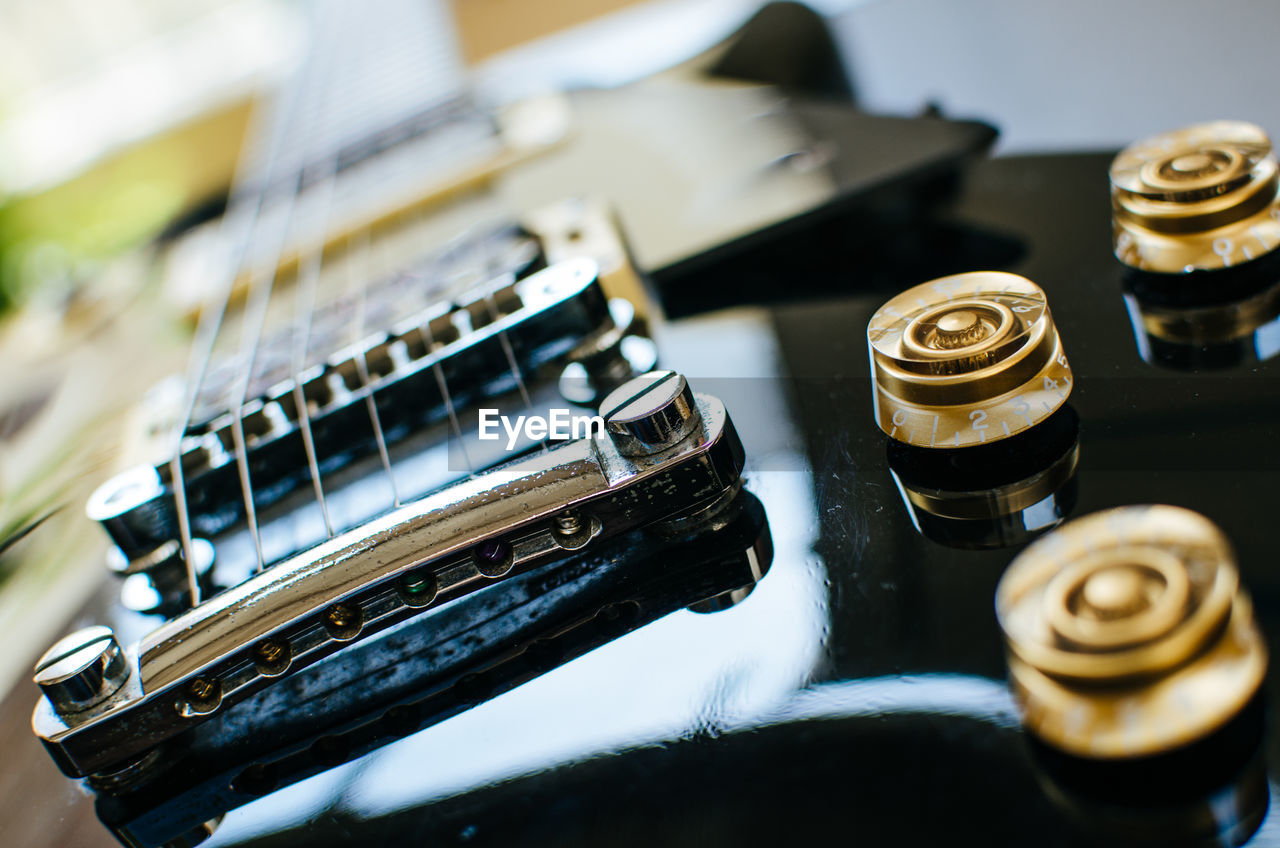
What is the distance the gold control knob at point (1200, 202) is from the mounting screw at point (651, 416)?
30 cm

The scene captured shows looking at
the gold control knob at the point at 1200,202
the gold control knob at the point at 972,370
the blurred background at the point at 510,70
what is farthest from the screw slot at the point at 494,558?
the blurred background at the point at 510,70

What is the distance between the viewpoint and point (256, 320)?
3.53ft

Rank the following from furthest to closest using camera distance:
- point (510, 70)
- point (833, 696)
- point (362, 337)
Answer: point (510, 70)
point (362, 337)
point (833, 696)

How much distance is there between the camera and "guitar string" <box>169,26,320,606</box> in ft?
2.37

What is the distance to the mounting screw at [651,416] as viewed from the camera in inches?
20.5

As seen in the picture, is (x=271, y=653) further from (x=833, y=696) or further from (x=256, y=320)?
(x=256, y=320)

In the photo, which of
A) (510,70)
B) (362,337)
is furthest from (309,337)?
(510,70)

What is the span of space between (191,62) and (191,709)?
311cm

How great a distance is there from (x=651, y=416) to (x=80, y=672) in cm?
33

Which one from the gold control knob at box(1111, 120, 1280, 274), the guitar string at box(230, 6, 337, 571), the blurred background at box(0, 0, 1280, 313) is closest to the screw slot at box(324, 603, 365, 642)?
the guitar string at box(230, 6, 337, 571)

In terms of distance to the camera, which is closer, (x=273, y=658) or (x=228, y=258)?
(x=273, y=658)

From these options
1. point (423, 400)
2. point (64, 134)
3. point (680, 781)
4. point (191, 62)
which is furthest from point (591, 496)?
point (191, 62)

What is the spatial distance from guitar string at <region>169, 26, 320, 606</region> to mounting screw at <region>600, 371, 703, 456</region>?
0.97 ft

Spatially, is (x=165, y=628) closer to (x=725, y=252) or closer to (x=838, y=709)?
(x=838, y=709)
